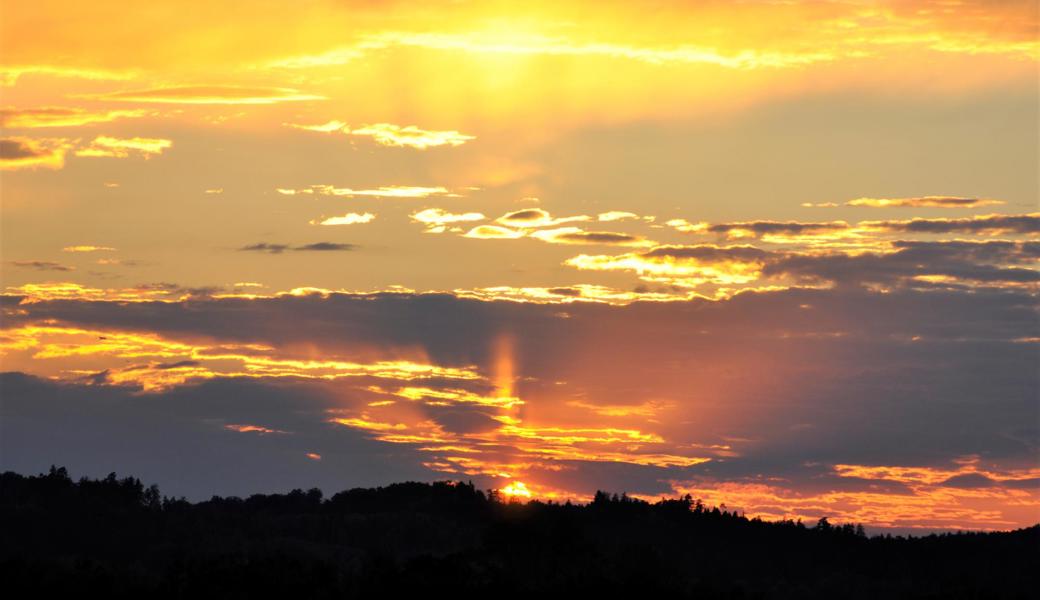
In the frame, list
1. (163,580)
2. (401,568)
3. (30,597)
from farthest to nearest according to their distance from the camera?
(401,568) < (163,580) < (30,597)

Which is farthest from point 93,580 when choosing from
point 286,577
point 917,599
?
point 917,599

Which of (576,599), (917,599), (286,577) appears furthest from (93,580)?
(917,599)

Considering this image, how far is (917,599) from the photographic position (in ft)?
607

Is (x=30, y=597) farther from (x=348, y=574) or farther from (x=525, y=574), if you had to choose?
(x=525, y=574)

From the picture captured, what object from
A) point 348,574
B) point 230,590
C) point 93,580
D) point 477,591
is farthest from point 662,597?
point 93,580

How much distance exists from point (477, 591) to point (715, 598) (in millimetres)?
26478

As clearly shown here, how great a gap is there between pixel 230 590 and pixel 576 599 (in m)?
32.8

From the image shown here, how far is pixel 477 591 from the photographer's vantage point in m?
154

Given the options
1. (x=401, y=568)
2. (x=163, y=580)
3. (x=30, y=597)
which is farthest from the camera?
(x=401, y=568)

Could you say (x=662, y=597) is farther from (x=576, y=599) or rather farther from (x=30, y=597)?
(x=30, y=597)

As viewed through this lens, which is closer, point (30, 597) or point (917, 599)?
point (30, 597)

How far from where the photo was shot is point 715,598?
16525 centimetres

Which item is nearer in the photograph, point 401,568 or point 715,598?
point 715,598

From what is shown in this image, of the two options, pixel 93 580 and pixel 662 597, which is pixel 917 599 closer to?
pixel 662 597
